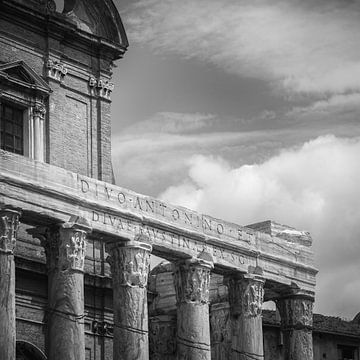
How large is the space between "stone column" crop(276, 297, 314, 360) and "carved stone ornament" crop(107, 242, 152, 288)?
7437mm

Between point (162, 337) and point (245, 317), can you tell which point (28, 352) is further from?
point (162, 337)

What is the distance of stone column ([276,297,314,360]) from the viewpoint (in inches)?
1734

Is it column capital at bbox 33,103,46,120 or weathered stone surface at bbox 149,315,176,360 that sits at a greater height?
column capital at bbox 33,103,46,120

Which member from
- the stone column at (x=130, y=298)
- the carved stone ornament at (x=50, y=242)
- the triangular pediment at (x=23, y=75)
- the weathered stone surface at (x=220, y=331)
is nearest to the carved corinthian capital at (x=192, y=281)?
the stone column at (x=130, y=298)

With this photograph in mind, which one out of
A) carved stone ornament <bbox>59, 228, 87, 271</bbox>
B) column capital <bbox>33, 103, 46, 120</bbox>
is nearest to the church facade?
carved stone ornament <bbox>59, 228, 87, 271</bbox>

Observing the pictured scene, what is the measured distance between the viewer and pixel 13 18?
4322 cm

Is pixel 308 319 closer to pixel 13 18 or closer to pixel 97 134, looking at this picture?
pixel 97 134

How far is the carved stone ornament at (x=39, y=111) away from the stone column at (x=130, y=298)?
20.6 ft

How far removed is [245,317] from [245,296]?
63 centimetres

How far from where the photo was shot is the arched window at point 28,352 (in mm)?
40062

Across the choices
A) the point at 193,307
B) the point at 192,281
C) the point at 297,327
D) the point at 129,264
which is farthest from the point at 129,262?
the point at 297,327

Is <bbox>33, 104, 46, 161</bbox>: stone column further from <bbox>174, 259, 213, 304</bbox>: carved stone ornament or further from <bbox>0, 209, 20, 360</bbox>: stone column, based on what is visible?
→ <bbox>0, 209, 20, 360</bbox>: stone column

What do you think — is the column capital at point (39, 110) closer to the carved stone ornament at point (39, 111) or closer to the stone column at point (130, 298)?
the carved stone ornament at point (39, 111)

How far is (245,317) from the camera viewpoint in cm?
4206
